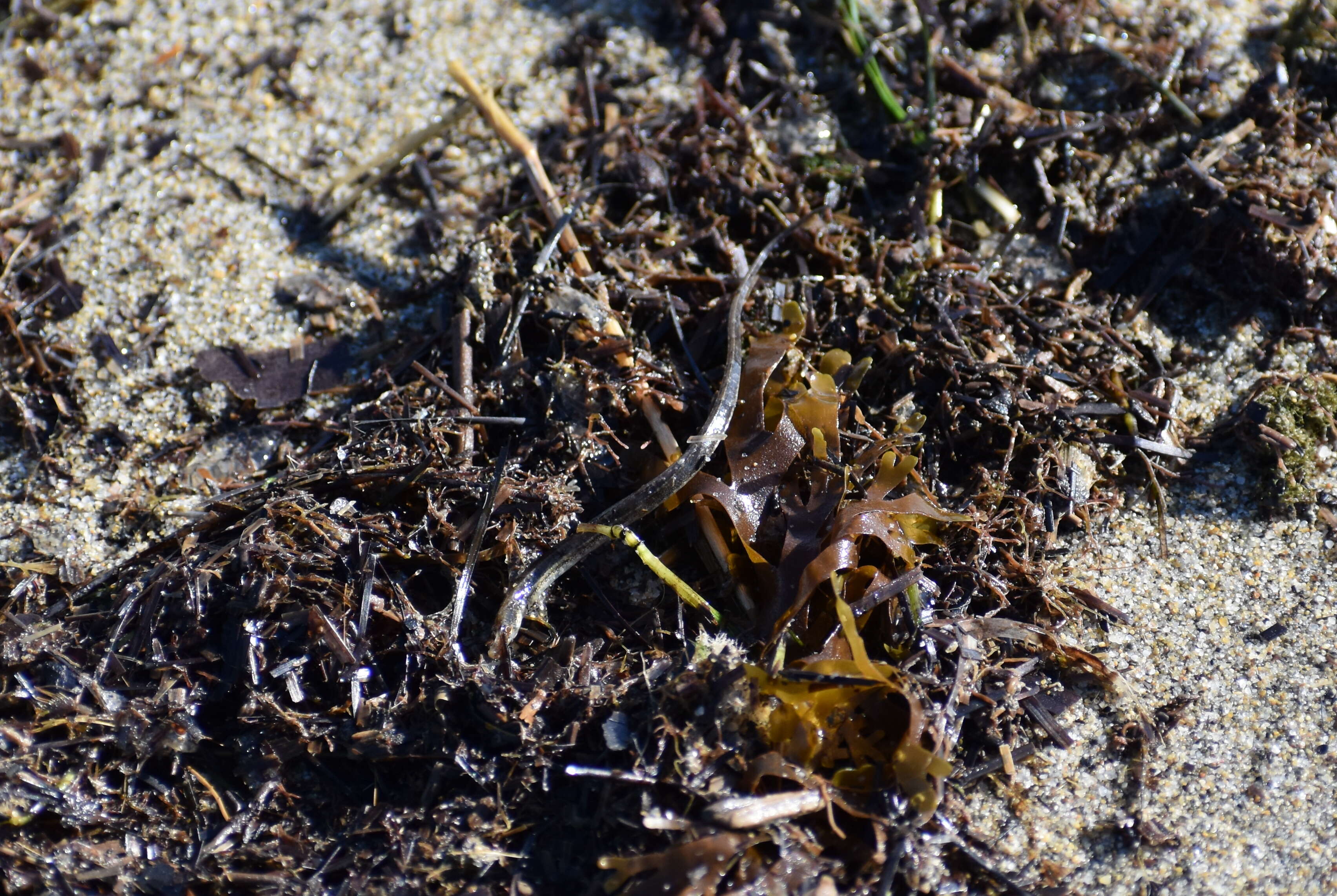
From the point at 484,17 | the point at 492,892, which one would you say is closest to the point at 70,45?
the point at 484,17

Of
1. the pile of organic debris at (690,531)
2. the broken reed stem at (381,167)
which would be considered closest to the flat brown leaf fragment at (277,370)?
the pile of organic debris at (690,531)

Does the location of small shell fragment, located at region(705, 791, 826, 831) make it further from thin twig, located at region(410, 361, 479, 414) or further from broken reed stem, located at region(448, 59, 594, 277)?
broken reed stem, located at region(448, 59, 594, 277)

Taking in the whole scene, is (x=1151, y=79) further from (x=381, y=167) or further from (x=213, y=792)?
(x=213, y=792)

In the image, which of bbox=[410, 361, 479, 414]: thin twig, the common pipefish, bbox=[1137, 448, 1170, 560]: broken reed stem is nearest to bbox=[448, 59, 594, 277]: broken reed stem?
bbox=[410, 361, 479, 414]: thin twig

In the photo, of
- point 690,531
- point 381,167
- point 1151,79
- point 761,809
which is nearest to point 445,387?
point 690,531

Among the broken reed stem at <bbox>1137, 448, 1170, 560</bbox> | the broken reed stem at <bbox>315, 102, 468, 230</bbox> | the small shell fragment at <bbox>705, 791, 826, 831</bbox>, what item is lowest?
the small shell fragment at <bbox>705, 791, 826, 831</bbox>

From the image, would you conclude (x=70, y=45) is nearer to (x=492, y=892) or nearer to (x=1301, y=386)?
(x=492, y=892)
